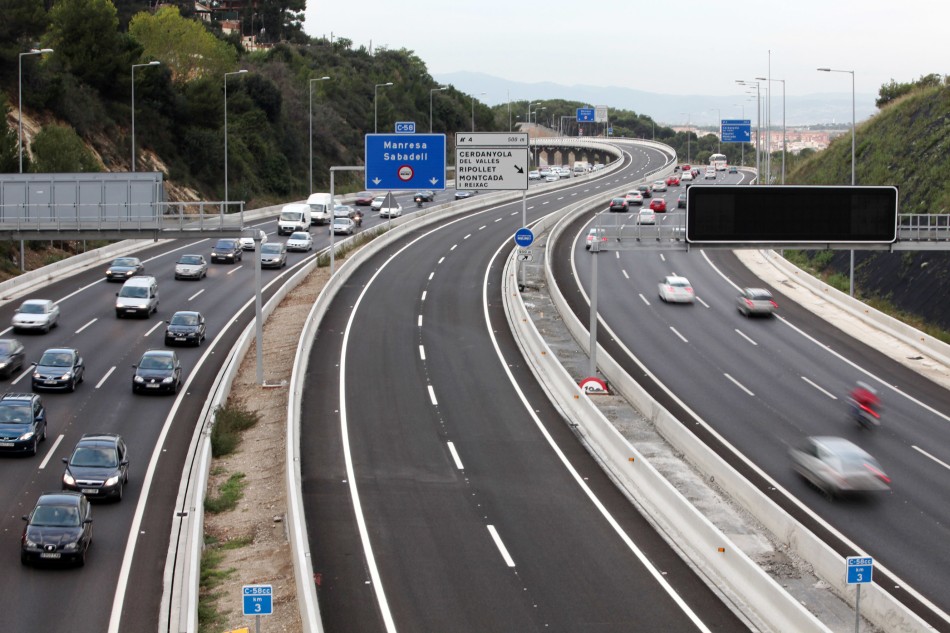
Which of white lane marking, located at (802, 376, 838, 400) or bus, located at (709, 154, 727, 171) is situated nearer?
white lane marking, located at (802, 376, 838, 400)

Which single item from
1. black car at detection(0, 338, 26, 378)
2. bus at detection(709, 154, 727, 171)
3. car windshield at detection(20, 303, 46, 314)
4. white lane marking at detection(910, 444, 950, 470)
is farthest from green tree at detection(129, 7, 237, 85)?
white lane marking at detection(910, 444, 950, 470)

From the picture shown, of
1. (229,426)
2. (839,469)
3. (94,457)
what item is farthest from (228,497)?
(839,469)

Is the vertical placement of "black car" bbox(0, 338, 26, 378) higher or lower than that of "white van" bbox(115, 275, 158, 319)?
lower

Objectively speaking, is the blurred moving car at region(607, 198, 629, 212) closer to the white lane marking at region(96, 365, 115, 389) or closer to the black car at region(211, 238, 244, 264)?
the black car at region(211, 238, 244, 264)

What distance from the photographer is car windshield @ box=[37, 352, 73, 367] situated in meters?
37.5

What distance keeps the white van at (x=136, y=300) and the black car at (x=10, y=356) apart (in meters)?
8.45

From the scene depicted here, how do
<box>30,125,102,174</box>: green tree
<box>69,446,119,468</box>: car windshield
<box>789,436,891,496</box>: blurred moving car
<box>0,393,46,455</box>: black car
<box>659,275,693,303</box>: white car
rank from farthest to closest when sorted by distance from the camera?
1. <box>30,125,102,174</box>: green tree
2. <box>659,275,693,303</box>: white car
3. <box>0,393,46,455</box>: black car
4. <box>789,436,891,496</box>: blurred moving car
5. <box>69,446,119,468</box>: car windshield

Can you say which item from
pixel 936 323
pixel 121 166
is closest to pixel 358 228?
pixel 121 166

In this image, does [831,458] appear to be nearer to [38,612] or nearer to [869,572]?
[869,572]

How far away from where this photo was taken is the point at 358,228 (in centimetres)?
8075

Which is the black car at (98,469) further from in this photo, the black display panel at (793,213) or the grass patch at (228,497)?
the black display panel at (793,213)

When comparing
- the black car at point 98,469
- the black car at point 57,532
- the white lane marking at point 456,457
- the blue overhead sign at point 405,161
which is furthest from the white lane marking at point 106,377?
the black car at point 57,532

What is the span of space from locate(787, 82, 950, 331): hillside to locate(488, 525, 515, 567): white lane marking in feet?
110

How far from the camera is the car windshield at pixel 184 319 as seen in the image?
44.7 meters
